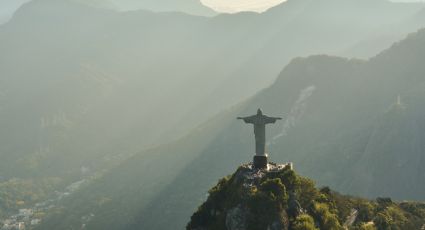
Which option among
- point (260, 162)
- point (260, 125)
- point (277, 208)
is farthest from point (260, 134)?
point (277, 208)

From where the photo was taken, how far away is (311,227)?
146 ft

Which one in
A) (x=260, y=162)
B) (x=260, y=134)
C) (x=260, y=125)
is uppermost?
(x=260, y=125)

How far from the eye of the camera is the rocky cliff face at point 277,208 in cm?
4500

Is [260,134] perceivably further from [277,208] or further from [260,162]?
[277,208]

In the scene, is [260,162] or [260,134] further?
[260,134]

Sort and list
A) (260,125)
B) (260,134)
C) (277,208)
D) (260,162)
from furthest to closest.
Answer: (260,134) < (260,125) < (260,162) < (277,208)

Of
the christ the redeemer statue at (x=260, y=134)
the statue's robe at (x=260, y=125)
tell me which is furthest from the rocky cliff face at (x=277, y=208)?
the statue's robe at (x=260, y=125)

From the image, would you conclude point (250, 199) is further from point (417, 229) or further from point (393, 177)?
point (393, 177)

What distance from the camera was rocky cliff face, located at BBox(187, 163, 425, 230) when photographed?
45.0 meters

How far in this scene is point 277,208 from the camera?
4562cm

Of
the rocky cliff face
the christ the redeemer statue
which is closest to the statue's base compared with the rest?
the christ the redeemer statue

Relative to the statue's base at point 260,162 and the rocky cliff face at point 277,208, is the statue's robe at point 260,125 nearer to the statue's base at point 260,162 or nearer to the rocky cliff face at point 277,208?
the statue's base at point 260,162

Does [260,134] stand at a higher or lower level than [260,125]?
lower

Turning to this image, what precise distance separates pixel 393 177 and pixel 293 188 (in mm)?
164465
